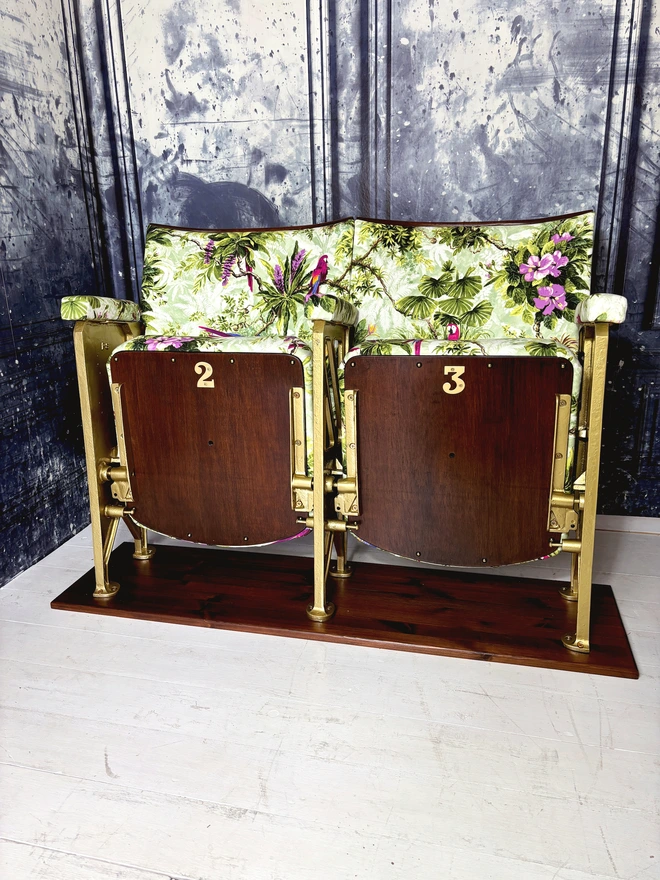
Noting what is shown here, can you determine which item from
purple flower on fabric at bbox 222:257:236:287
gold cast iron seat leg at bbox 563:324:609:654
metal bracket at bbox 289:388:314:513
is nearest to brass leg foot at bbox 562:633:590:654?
gold cast iron seat leg at bbox 563:324:609:654

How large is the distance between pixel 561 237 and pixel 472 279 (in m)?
0.25

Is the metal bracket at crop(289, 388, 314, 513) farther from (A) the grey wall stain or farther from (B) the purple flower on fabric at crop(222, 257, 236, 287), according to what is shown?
(A) the grey wall stain

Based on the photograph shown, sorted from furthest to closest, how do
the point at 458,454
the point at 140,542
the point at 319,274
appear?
the point at 140,542 < the point at 319,274 < the point at 458,454

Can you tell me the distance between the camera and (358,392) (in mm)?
1490

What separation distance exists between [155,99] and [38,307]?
34.5 inches

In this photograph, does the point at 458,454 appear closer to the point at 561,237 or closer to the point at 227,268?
the point at 561,237

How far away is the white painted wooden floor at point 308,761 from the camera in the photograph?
96 cm

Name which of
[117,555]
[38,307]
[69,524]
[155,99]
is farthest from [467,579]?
[155,99]

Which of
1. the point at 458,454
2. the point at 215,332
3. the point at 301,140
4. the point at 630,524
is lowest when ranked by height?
the point at 630,524

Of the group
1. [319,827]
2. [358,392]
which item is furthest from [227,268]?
[319,827]

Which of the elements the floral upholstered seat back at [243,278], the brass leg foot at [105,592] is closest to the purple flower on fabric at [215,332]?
the floral upholstered seat back at [243,278]

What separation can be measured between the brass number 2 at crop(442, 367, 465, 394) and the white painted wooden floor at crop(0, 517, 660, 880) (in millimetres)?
620

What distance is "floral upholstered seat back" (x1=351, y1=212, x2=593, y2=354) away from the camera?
164cm

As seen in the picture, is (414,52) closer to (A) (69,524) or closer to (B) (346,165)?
(B) (346,165)
